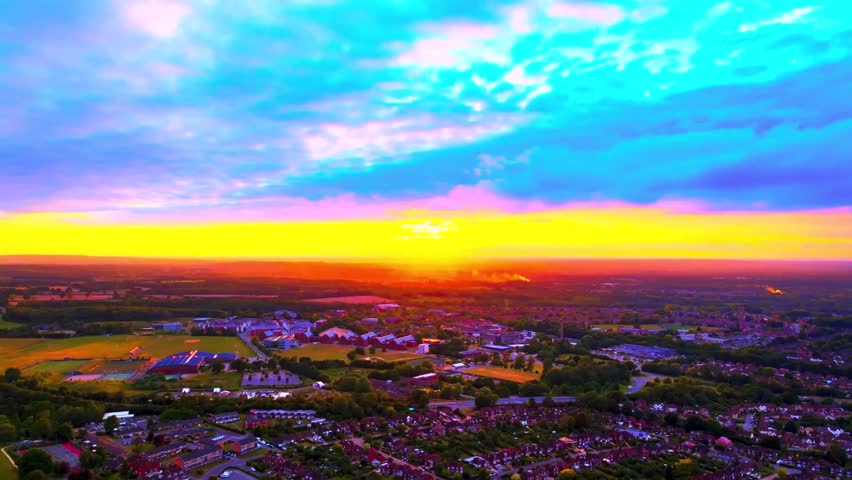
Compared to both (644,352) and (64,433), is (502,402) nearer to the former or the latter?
(64,433)

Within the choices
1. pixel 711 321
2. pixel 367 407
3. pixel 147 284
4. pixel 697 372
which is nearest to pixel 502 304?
pixel 711 321

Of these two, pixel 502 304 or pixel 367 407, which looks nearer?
pixel 367 407

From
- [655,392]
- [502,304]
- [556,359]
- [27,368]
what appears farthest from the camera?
[502,304]

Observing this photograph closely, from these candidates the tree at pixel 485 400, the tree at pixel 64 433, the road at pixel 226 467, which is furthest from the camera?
the tree at pixel 485 400

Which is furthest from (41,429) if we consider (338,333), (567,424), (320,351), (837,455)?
(837,455)

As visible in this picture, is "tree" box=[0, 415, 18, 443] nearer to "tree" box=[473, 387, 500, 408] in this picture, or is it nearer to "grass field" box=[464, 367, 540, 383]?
"tree" box=[473, 387, 500, 408]

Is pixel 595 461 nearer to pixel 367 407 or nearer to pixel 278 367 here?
pixel 367 407

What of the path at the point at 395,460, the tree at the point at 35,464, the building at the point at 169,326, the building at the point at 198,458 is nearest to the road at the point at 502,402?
the path at the point at 395,460

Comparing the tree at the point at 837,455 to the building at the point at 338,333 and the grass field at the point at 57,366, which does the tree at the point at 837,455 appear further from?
the grass field at the point at 57,366
